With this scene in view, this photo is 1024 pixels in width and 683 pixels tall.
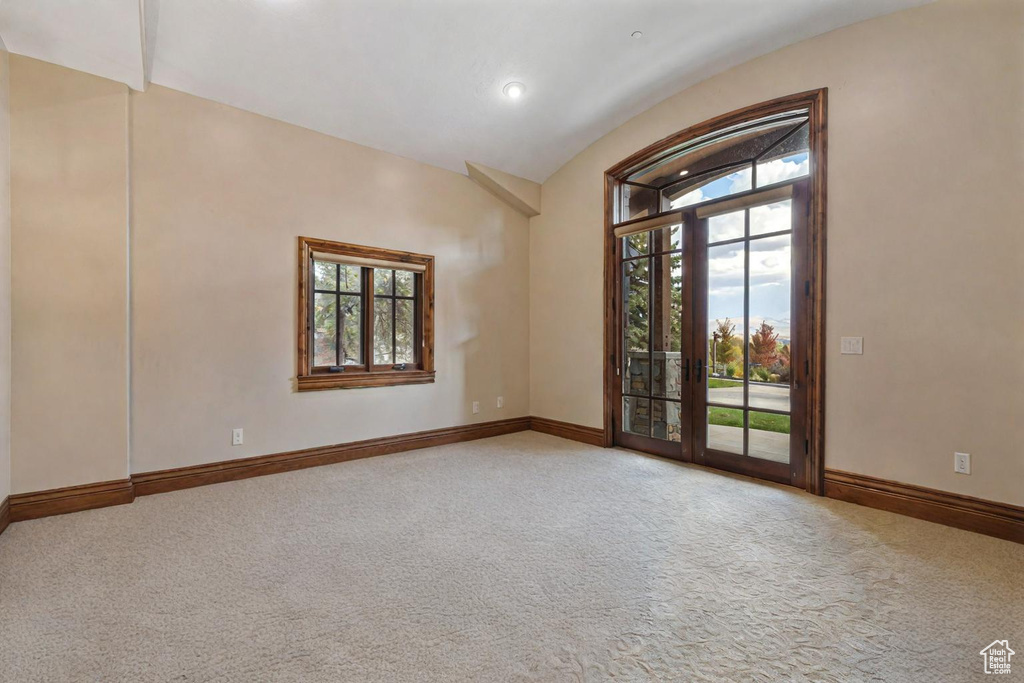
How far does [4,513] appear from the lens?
2.60 m

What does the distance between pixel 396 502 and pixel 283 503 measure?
752mm

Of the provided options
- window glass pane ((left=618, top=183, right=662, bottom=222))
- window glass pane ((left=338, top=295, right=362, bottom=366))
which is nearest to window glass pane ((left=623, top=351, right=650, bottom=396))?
window glass pane ((left=618, top=183, right=662, bottom=222))

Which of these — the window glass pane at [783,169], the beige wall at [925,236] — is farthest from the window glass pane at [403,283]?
the beige wall at [925,236]

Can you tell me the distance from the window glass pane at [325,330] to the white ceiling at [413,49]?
1.51 metres

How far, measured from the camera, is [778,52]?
3.42 m

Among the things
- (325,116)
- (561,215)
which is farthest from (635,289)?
(325,116)

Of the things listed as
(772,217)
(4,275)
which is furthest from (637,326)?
(4,275)

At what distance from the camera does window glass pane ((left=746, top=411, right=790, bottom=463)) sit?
3445 millimetres

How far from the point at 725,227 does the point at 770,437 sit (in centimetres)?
176

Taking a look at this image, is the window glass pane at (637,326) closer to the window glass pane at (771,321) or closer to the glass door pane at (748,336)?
the glass door pane at (748,336)

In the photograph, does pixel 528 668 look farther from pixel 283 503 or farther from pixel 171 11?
pixel 171 11

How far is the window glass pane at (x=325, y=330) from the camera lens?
13.2 ft

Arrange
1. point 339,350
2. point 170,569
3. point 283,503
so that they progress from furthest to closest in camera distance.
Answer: point 339,350 → point 283,503 → point 170,569

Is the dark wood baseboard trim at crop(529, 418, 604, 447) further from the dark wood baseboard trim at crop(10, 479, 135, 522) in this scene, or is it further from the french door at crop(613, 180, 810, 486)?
A: the dark wood baseboard trim at crop(10, 479, 135, 522)
